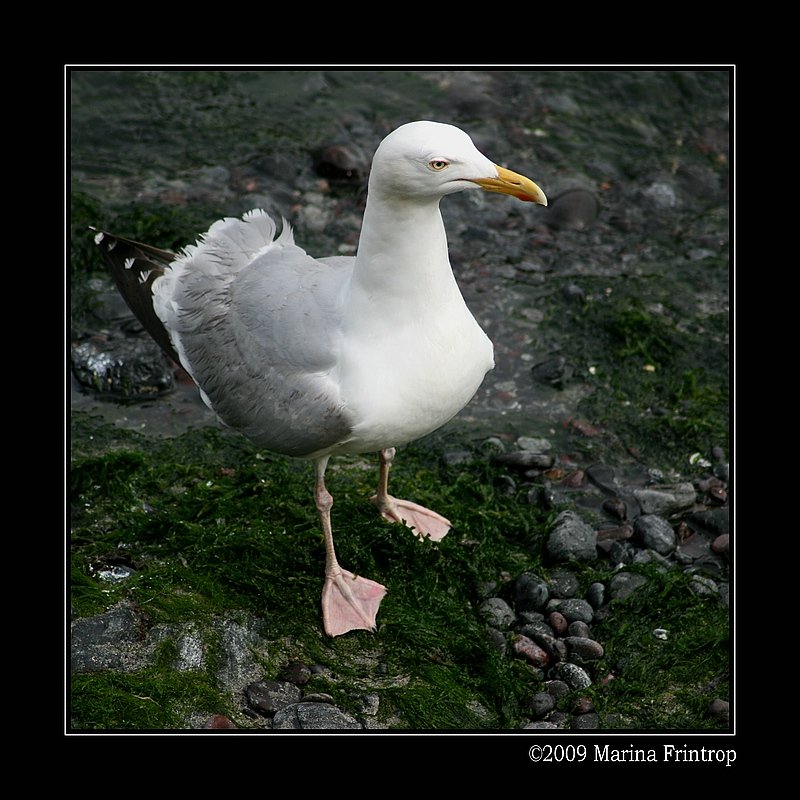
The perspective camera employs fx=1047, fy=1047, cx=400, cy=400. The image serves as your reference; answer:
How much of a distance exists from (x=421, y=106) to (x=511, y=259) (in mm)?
2060

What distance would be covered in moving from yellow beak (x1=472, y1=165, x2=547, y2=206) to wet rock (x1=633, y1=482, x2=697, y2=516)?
87.3 inches

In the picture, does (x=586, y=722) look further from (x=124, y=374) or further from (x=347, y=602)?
(x=124, y=374)

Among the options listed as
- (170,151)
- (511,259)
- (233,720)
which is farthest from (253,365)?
(170,151)

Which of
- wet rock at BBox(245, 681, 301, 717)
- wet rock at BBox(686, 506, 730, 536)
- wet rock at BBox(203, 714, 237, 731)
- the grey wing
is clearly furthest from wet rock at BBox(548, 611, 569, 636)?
→ wet rock at BBox(203, 714, 237, 731)

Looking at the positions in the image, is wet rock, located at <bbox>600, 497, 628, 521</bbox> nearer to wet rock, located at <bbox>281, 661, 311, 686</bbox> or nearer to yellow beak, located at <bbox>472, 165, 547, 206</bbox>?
wet rock, located at <bbox>281, 661, 311, 686</bbox>

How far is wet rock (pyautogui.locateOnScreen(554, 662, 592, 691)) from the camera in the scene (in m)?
4.62

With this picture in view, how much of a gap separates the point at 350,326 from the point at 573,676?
1.83 meters

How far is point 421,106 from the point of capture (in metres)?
8.89

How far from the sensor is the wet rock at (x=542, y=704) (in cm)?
449

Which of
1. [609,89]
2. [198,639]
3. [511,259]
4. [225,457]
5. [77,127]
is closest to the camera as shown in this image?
[198,639]

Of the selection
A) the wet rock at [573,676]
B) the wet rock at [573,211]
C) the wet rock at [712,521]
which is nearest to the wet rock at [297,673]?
the wet rock at [573,676]

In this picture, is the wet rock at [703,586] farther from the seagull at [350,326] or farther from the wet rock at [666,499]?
the seagull at [350,326]
